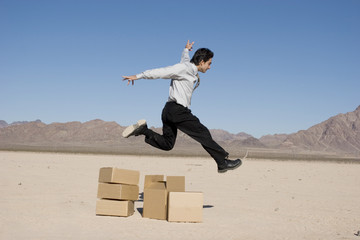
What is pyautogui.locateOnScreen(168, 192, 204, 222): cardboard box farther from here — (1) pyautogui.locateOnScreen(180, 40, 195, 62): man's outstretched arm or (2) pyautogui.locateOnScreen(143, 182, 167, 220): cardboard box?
(1) pyautogui.locateOnScreen(180, 40, 195, 62): man's outstretched arm

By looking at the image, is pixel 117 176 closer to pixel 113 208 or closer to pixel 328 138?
pixel 113 208

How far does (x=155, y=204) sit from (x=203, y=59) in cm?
263

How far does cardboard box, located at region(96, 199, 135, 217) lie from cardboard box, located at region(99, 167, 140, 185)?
36 cm

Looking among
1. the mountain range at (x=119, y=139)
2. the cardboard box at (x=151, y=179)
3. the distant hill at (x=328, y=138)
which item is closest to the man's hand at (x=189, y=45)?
the cardboard box at (x=151, y=179)

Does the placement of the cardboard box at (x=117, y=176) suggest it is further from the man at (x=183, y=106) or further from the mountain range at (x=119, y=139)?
the mountain range at (x=119, y=139)

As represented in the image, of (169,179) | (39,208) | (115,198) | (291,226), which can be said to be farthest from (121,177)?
(291,226)

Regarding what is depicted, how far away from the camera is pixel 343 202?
10766 millimetres

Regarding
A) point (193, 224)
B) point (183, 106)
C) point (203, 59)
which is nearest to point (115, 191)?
point (193, 224)

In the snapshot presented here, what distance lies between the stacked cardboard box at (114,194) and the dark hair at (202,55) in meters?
2.39

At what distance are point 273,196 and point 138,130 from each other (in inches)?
229

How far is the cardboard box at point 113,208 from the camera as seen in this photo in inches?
300

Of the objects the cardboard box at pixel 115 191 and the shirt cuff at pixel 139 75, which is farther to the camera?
the cardboard box at pixel 115 191

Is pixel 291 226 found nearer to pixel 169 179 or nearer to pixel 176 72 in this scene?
pixel 169 179

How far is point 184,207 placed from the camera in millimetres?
7430
